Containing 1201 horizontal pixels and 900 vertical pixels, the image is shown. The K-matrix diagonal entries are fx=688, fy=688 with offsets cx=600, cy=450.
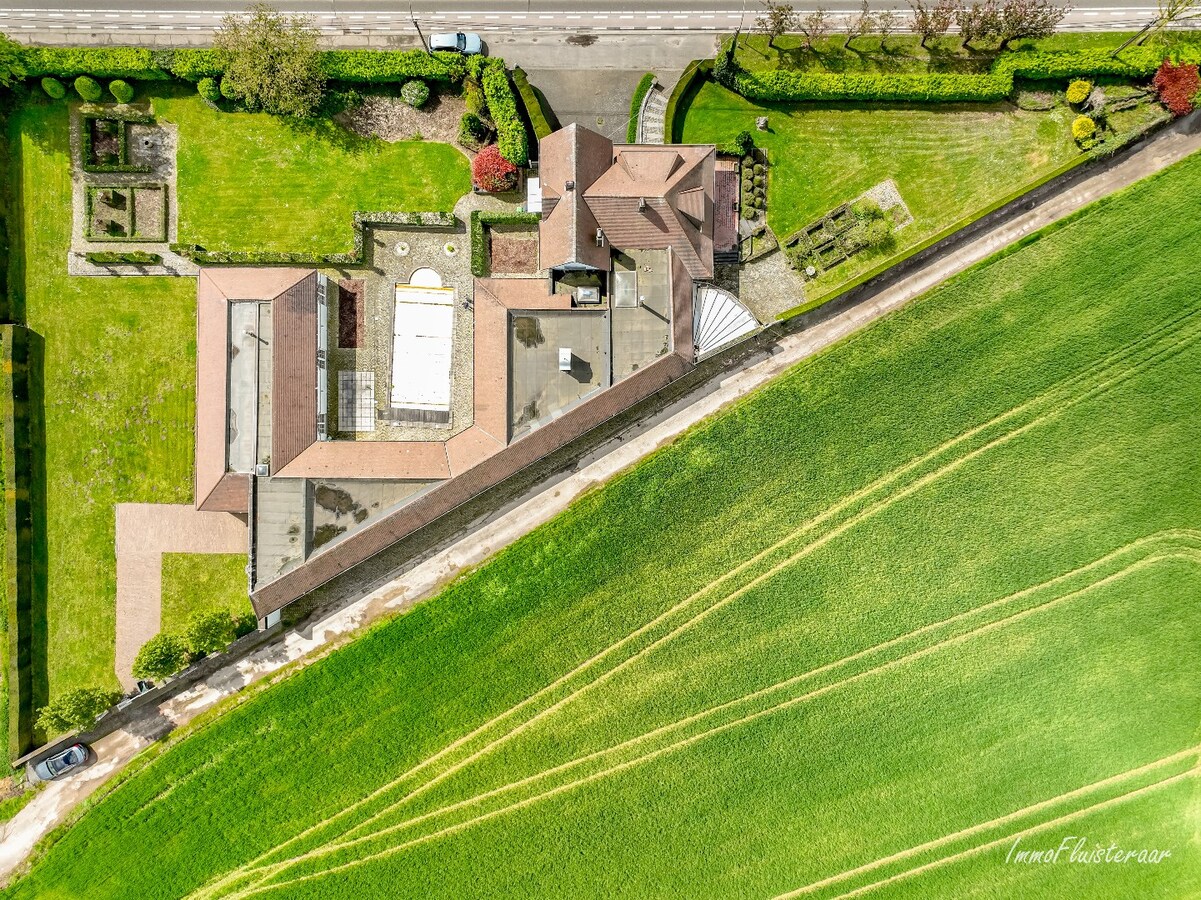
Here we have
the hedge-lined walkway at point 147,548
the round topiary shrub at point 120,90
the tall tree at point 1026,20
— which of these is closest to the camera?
the tall tree at point 1026,20

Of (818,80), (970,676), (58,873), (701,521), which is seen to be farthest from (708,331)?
(58,873)

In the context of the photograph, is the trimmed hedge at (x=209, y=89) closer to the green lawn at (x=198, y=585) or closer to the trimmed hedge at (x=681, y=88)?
the trimmed hedge at (x=681, y=88)

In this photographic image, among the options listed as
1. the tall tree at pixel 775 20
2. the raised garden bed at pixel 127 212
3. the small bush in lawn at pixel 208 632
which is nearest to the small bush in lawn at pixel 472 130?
the tall tree at pixel 775 20

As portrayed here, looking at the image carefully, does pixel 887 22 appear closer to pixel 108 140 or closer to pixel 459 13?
pixel 459 13

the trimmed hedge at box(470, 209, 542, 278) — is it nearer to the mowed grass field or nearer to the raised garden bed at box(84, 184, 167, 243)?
the mowed grass field

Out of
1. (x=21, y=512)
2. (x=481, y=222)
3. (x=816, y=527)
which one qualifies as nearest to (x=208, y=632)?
(x=21, y=512)

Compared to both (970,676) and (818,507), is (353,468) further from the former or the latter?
(970,676)
